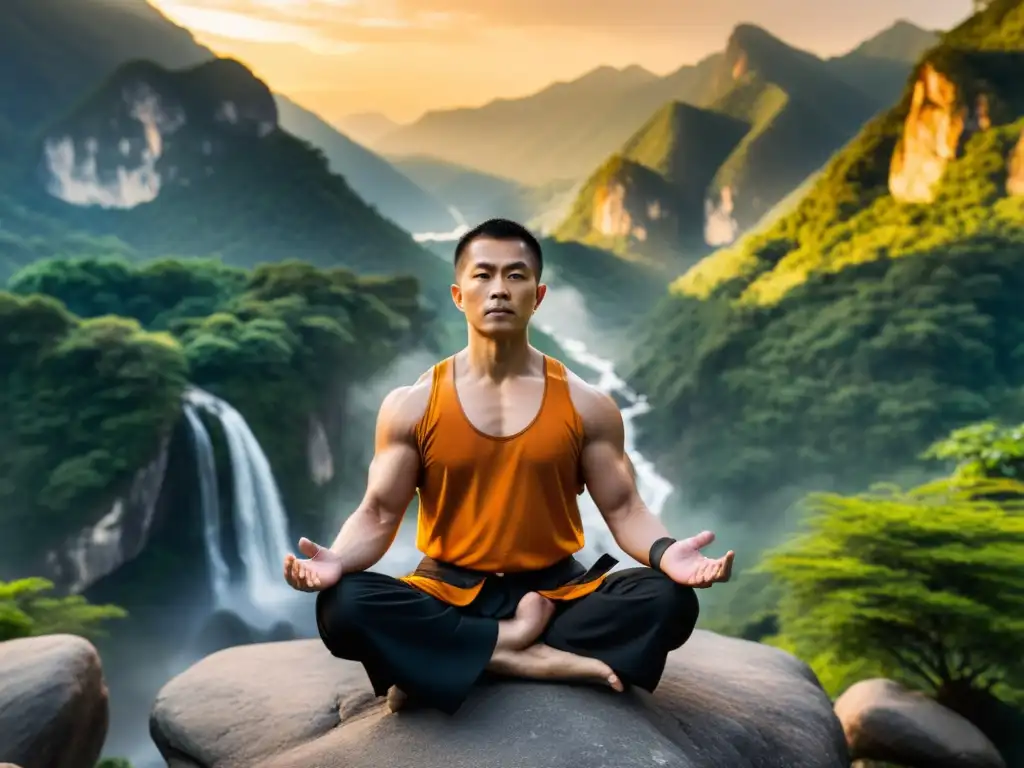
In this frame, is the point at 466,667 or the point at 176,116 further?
the point at 176,116

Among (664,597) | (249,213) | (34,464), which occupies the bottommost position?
(34,464)

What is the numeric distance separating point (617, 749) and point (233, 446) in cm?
820

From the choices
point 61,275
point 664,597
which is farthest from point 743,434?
point 664,597

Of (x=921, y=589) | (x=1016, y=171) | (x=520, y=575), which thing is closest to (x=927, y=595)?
(x=921, y=589)

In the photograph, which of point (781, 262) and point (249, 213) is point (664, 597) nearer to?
point (781, 262)

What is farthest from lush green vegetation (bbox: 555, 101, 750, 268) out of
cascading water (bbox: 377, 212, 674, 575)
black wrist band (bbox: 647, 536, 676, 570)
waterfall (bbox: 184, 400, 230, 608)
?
black wrist band (bbox: 647, 536, 676, 570)

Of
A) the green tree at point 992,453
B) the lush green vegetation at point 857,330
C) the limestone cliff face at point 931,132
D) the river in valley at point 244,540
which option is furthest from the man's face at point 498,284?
the limestone cliff face at point 931,132

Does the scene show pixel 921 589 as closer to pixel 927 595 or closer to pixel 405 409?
pixel 927 595

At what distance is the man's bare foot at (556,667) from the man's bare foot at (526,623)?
0.03 m

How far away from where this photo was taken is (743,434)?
444 inches

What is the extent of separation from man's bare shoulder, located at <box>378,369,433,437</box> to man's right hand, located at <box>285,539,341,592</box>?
41 cm

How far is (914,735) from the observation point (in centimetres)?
433

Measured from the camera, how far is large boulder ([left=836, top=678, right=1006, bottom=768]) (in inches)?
170

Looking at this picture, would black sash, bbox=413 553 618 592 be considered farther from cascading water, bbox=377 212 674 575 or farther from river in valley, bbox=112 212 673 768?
cascading water, bbox=377 212 674 575
